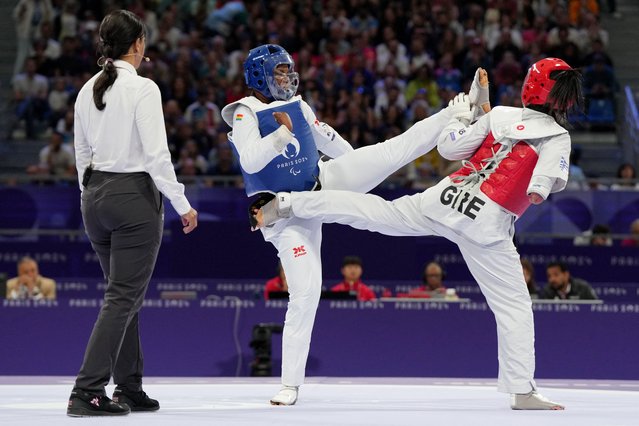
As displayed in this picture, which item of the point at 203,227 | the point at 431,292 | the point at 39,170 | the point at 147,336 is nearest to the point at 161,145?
the point at 147,336

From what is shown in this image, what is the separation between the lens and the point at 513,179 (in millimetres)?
6262

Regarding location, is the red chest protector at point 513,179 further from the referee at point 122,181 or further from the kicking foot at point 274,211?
the referee at point 122,181

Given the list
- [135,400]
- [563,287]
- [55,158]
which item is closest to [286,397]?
[135,400]

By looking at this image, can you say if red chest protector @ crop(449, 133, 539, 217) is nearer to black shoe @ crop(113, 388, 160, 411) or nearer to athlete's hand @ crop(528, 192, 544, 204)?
athlete's hand @ crop(528, 192, 544, 204)

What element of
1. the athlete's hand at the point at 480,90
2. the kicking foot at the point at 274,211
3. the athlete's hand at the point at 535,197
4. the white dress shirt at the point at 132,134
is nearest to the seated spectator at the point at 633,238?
the athlete's hand at the point at 480,90

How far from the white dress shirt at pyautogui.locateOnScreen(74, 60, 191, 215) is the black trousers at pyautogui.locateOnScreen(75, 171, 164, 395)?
9cm

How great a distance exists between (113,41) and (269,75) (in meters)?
1.19

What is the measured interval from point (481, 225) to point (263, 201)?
4.35ft

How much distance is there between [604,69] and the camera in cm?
1592

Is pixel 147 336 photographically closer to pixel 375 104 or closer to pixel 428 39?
pixel 375 104

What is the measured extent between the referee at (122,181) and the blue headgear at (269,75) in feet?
3.39

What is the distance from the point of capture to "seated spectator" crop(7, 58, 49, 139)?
634 inches

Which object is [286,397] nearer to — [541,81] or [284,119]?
[284,119]

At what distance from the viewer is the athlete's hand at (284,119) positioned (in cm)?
634
